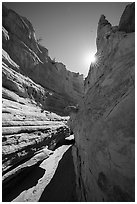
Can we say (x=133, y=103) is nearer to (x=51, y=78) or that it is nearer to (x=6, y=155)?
(x=6, y=155)

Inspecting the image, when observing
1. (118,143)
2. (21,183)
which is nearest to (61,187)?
(21,183)

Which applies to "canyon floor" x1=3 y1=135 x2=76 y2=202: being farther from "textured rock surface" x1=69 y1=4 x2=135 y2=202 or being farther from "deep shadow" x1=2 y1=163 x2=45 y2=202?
"textured rock surface" x1=69 y1=4 x2=135 y2=202

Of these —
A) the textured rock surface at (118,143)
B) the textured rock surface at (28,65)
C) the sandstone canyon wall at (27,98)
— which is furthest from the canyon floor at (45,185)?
the textured rock surface at (28,65)

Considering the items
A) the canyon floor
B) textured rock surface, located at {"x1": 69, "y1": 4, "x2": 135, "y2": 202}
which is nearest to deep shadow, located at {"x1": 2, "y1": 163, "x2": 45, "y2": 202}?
the canyon floor

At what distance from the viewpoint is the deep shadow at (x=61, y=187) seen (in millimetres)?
4574

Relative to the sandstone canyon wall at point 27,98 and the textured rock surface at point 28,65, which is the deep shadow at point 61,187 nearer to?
the sandstone canyon wall at point 27,98

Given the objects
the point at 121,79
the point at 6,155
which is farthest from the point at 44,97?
the point at 121,79

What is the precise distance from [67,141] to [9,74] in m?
12.9

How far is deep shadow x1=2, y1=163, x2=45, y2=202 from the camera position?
463 centimetres

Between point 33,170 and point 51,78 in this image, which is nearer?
point 33,170

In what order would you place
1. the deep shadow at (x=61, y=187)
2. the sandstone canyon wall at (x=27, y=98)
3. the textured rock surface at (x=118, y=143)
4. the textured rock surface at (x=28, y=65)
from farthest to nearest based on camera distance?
the textured rock surface at (x=28, y=65)
the sandstone canyon wall at (x=27, y=98)
the deep shadow at (x=61, y=187)
the textured rock surface at (x=118, y=143)

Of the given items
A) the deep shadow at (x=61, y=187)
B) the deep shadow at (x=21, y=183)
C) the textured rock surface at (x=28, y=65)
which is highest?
the textured rock surface at (x=28, y=65)

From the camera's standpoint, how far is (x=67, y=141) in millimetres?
13430

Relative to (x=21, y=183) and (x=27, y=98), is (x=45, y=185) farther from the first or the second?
(x=27, y=98)
